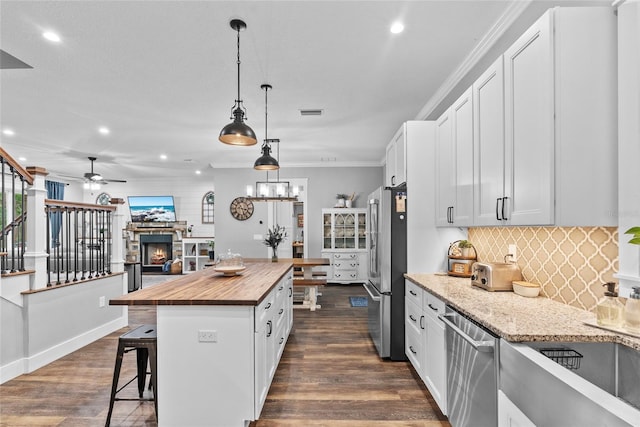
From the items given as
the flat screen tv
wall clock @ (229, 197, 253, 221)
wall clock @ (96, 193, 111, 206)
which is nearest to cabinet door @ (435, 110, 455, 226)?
wall clock @ (229, 197, 253, 221)

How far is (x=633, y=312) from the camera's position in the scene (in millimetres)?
1306

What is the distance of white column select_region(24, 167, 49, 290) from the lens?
3068 mm

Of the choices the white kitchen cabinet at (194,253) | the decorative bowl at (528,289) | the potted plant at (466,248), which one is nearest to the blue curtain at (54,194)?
the white kitchen cabinet at (194,253)

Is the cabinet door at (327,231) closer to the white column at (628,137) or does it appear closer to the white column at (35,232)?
the white column at (35,232)

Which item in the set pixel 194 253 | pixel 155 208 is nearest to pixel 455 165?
pixel 194 253

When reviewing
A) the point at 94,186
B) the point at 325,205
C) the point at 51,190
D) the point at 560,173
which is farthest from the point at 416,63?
the point at 51,190

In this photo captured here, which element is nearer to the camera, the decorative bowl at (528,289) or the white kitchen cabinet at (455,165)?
the decorative bowl at (528,289)

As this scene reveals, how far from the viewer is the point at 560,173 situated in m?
1.53

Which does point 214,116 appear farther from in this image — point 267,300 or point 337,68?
point 267,300

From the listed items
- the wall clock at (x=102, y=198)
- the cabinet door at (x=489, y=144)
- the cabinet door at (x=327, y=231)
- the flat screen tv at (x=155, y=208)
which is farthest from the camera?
the wall clock at (x=102, y=198)

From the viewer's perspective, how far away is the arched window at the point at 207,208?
9.78 meters

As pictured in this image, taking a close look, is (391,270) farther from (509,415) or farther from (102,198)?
(102,198)

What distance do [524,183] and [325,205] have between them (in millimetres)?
5966

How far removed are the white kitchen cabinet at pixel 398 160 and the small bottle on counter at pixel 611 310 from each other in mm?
1910
